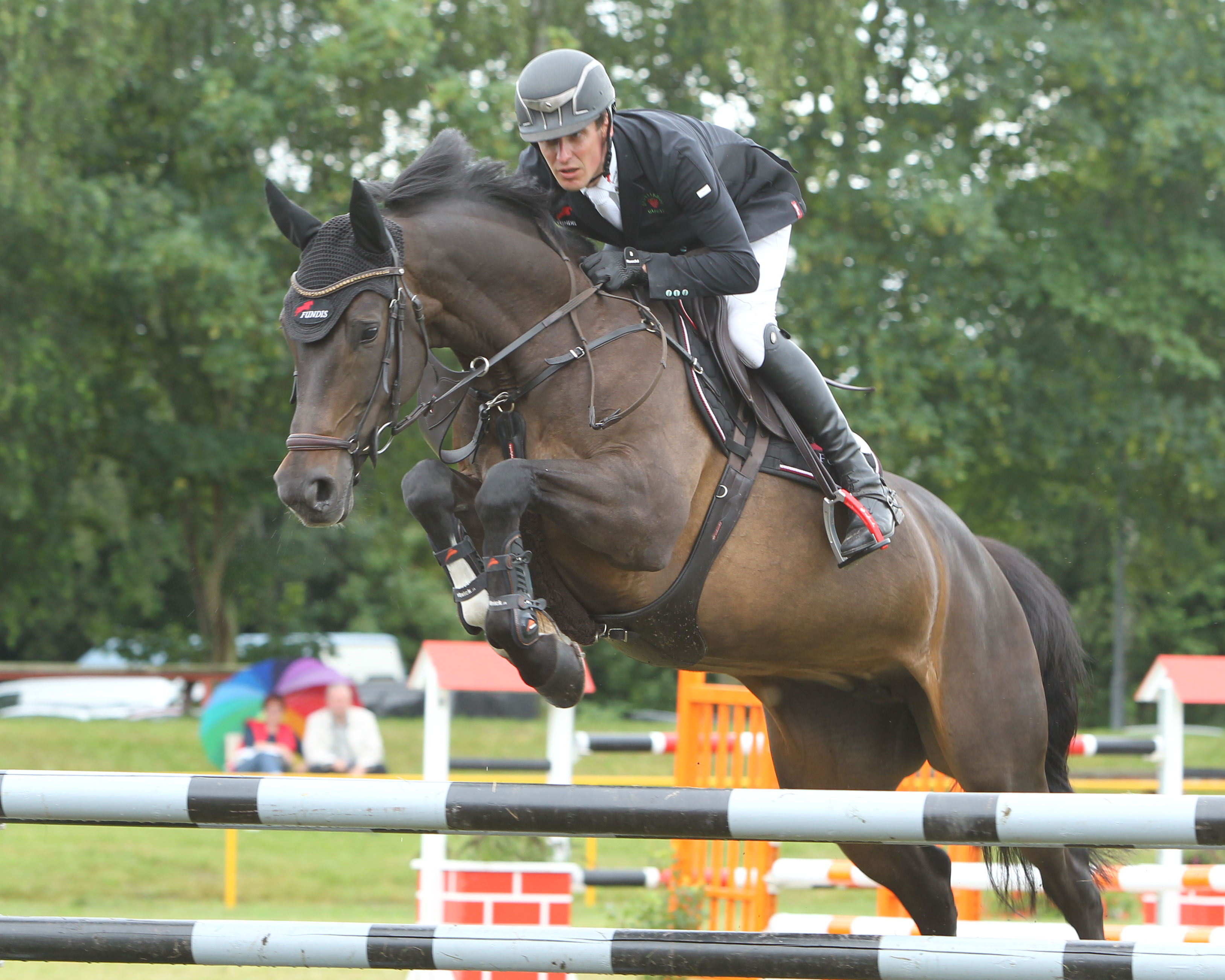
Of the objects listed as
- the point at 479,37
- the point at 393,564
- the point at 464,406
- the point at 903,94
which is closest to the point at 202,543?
the point at 393,564

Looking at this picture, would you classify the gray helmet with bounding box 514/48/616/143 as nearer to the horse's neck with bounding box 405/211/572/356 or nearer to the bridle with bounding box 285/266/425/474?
the horse's neck with bounding box 405/211/572/356

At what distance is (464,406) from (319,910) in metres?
5.66

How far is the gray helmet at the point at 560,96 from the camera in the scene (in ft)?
10.5

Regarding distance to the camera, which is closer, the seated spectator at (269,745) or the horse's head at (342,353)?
the horse's head at (342,353)

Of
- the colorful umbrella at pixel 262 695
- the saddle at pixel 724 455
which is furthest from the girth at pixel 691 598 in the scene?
the colorful umbrella at pixel 262 695

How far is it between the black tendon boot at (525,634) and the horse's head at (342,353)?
15.4 inches

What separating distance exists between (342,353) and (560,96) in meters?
0.82

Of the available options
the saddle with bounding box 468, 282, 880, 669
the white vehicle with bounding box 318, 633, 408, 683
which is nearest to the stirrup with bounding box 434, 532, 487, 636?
the saddle with bounding box 468, 282, 880, 669

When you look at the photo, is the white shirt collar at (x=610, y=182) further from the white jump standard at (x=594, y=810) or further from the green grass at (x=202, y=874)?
the green grass at (x=202, y=874)

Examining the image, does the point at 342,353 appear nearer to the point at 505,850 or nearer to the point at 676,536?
the point at 676,536

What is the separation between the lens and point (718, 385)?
3574 millimetres

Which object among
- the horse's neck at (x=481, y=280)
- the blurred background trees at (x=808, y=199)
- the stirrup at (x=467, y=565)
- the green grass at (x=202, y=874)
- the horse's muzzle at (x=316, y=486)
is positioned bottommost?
the green grass at (x=202, y=874)

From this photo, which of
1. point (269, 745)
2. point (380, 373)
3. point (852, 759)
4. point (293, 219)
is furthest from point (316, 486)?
point (269, 745)

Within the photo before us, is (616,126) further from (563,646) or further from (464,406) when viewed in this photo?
(563,646)
